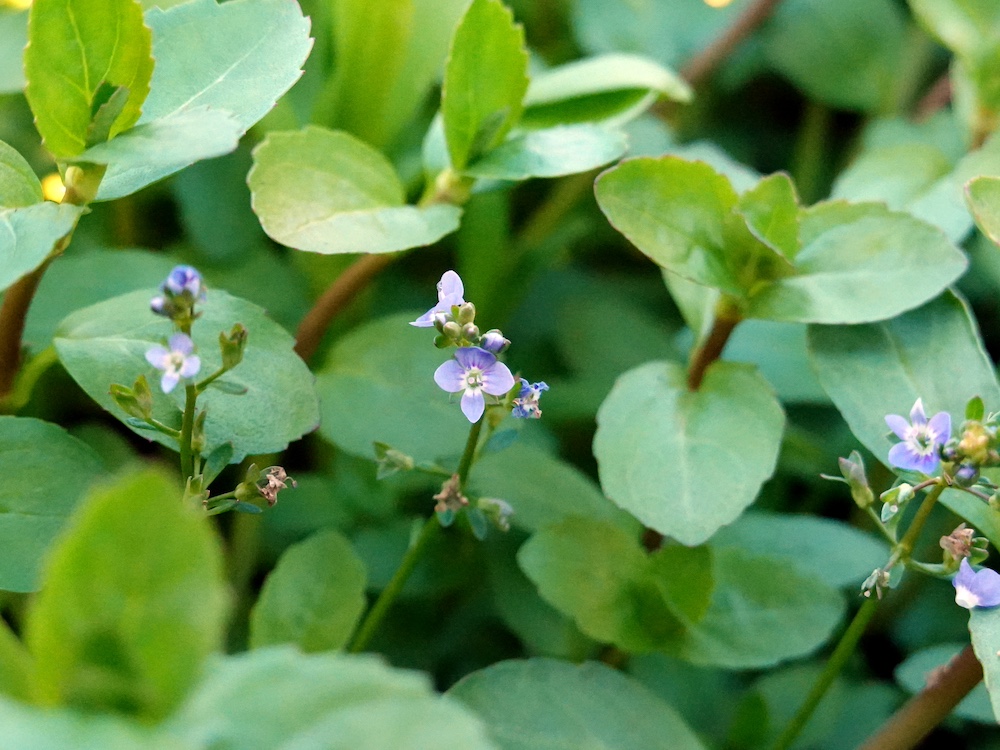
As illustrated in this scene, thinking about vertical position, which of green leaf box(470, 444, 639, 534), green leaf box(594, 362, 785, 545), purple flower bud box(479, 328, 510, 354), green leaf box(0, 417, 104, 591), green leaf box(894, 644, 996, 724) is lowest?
green leaf box(894, 644, 996, 724)

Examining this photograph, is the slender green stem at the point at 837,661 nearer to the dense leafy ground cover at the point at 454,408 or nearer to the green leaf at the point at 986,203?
the dense leafy ground cover at the point at 454,408

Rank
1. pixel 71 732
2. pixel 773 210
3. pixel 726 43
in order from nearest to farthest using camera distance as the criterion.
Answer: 1. pixel 71 732
2. pixel 773 210
3. pixel 726 43

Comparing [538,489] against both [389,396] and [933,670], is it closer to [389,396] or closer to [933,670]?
[389,396]

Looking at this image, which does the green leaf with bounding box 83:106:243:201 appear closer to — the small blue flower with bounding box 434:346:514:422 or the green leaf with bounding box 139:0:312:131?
the green leaf with bounding box 139:0:312:131

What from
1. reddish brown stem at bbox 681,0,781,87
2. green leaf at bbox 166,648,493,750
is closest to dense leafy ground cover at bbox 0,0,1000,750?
green leaf at bbox 166,648,493,750

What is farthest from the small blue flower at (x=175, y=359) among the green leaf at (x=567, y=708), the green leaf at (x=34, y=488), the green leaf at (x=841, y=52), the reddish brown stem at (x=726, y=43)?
the green leaf at (x=841, y=52)

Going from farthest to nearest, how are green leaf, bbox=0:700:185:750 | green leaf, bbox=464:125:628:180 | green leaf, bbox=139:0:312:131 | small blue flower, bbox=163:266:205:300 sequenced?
green leaf, bbox=464:125:628:180
green leaf, bbox=139:0:312:131
small blue flower, bbox=163:266:205:300
green leaf, bbox=0:700:185:750

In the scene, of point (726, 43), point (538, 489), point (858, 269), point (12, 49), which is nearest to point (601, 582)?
point (538, 489)

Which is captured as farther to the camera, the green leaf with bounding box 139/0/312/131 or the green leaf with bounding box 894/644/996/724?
the green leaf with bounding box 894/644/996/724
